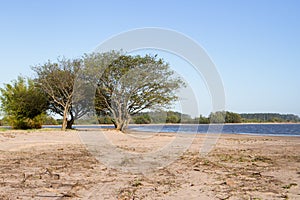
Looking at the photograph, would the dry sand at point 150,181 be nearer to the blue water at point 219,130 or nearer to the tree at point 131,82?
the tree at point 131,82

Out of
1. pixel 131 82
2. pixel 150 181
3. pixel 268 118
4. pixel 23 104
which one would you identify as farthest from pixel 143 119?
pixel 268 118

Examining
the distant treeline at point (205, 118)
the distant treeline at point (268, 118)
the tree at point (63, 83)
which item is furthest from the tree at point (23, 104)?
the distant treeline at point (268, 118)

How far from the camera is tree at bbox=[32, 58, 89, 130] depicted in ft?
103

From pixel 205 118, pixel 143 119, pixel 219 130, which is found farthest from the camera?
pixel 219 130

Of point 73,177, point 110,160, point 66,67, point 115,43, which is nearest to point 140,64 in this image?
point 66,67

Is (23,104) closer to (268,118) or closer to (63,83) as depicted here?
(63,83)

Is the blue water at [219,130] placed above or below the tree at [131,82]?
below

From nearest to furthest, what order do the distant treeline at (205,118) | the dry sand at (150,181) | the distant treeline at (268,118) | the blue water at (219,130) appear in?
the dry sand at (150,181) → the distant treeline at (205,118) → the blue water at (219,130) → the distant treeline at (268,118)

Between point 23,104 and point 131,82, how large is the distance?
13.4 meters

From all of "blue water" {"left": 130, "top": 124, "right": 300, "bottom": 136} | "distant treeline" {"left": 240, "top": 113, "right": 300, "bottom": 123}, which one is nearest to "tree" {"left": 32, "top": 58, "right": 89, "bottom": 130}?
"blue water" {"left": 130, "top": 124, "right": 300, "bottom": 136}

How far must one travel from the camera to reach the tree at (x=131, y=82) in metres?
29.7

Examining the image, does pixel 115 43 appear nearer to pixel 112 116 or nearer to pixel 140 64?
pixel 140 64

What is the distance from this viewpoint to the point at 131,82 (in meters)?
29.5

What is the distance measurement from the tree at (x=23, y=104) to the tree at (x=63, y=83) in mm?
2417
